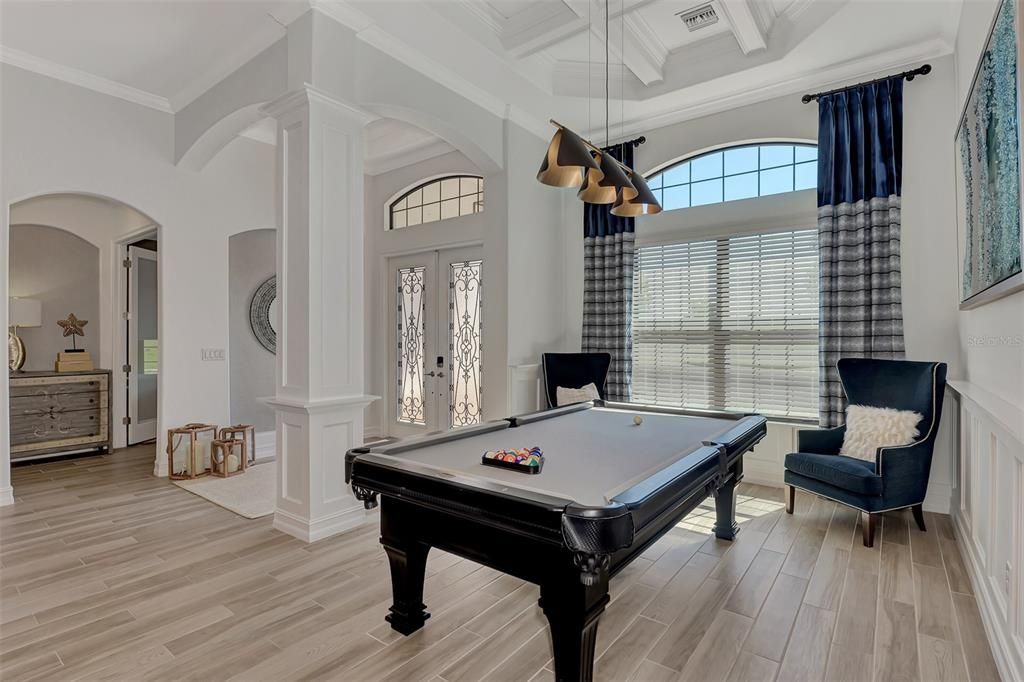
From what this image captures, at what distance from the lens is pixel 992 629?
6.81 ft

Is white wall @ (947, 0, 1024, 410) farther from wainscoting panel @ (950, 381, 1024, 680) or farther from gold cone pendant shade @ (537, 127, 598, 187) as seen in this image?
gold cone pendant shade @ (537, 127, 598, 187)

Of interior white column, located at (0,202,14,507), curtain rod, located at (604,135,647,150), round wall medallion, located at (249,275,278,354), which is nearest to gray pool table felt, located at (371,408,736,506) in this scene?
curtain rod, located at (604,135,647,150)

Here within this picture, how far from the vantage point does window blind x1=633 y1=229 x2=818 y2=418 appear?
4250 millimetres

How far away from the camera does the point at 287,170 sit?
3.38 m

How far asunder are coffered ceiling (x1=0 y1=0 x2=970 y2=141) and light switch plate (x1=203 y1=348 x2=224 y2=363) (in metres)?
2.25

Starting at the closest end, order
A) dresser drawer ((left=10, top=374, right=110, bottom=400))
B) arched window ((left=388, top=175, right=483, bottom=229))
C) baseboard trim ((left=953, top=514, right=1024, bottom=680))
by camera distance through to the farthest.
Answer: baseboard trim ((left=953, top=514, right=1024, bottom=680)) < dresser drawer ((left=10, top=374, right=110, bottom=400)) < arched window ((left=388, top=175, right=483, bottom=229))

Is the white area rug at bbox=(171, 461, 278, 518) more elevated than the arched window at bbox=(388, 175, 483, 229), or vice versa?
the arched window at bbox=(388, 175, 483, 229)

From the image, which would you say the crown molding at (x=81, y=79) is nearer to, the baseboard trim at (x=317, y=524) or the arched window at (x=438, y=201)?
the arched window at (x=438, y=201)

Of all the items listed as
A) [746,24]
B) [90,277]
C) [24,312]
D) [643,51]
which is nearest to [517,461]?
[746,24]

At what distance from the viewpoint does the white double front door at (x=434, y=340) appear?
5633 millimetres

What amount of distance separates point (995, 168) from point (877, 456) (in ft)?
5.43

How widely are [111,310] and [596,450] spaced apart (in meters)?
5.93

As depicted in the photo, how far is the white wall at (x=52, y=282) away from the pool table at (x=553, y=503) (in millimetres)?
5783

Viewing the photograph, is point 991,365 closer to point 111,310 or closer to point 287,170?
point 287,170
